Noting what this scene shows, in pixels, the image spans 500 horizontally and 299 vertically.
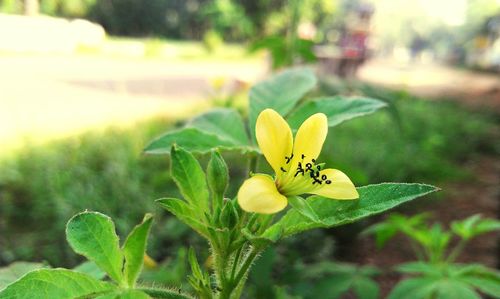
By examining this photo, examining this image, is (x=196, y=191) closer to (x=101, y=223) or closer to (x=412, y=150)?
(x=101, y=223)

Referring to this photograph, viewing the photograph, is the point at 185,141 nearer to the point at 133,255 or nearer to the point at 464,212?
the point at 133,255

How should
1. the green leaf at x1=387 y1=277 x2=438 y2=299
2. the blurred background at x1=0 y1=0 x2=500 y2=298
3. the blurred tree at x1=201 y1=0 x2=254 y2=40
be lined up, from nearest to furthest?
the green leaf at x1=387 y1=277 x2=438 y2=299, the blurred background at x1=0 y1=0 x2=500 y2=298, the blurred tree at x1=201 y1=0 x2=254 y2=40

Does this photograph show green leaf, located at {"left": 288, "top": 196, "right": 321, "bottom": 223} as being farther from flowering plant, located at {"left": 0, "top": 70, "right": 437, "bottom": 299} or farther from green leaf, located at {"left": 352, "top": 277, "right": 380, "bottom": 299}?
green leaf, located at {"left": 352, "top": 277, "right": 380, "bottom": 299}

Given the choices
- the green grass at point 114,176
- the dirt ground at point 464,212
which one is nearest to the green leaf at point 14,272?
the green grass at point 114,176

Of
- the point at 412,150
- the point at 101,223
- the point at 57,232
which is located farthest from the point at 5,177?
the point at 412,150

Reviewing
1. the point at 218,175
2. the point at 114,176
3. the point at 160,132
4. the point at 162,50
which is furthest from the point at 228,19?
the point at 218,175

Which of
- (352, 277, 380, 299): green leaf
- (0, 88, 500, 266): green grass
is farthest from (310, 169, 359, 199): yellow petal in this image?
(352, 277, 380, 299): green leaf
